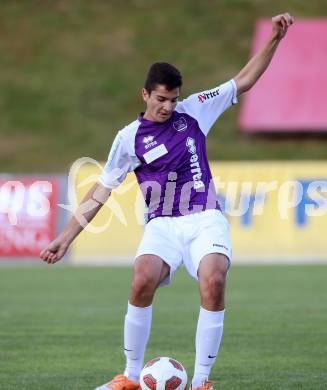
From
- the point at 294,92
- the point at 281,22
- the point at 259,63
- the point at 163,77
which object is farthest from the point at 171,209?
the point at 294,92

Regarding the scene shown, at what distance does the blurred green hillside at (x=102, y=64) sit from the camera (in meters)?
31.6

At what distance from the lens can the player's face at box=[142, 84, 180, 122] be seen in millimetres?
6844

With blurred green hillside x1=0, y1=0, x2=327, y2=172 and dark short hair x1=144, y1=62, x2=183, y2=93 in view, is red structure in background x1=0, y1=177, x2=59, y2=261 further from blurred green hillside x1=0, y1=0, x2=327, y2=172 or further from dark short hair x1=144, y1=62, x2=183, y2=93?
dark short hair x1=144, y1=62, x2=183, y2=93

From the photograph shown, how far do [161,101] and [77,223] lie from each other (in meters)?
0.98

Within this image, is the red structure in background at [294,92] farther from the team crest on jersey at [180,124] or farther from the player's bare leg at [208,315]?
the player's bare leg at [208,315]

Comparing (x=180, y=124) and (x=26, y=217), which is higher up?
(x=180, y=124)

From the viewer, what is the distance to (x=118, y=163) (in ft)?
23.6

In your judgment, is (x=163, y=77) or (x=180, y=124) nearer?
(x=163, y=77)

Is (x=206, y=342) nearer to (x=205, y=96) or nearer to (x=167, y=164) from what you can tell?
(x=167, y=164)

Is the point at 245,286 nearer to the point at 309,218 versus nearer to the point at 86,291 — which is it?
the point at 86,291

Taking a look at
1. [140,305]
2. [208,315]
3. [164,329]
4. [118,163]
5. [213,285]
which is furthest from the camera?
[164,329]

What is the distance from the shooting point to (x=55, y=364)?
328 inches

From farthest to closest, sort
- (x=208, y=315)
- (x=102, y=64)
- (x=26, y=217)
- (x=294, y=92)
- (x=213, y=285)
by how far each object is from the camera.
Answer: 1. (x=102, y=64)
2. (x=294, y=92)
3. (x=26, y=217)
4. (x=208, y=315)
5. (x=213, y=285)

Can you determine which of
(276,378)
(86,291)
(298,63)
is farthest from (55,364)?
(298,63)
